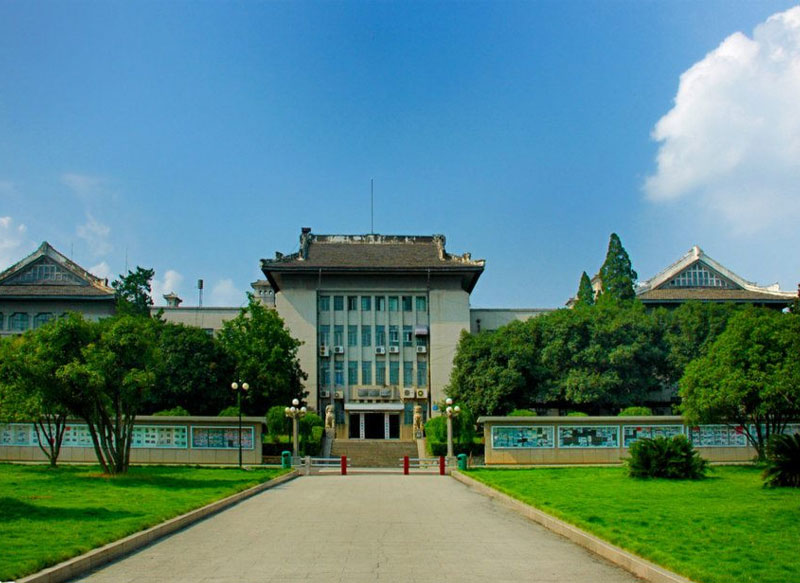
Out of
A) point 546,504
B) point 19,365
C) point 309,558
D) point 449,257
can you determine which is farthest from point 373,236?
point 309,558

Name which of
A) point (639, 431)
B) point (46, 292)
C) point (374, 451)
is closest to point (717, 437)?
point (639, 431)

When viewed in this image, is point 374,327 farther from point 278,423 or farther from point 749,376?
point 749,376

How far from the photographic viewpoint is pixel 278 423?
129 ft

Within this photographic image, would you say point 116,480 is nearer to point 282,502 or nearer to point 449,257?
point 282,502

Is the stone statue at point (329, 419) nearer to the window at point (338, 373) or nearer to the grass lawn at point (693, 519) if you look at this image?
the window at point (338, 373)

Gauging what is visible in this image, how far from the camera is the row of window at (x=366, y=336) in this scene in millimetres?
53406

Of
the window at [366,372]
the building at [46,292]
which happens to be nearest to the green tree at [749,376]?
the window at [366,372]

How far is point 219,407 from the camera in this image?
147 feet

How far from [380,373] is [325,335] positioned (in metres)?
4.54

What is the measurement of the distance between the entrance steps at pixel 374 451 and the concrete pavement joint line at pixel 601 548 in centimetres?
2454

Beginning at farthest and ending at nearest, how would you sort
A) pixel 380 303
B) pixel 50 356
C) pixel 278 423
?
1. pixel 380 303
2. pixel 278 423
3. pixel 50 356

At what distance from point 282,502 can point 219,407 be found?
93.0 feet

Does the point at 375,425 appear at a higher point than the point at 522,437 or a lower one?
lower

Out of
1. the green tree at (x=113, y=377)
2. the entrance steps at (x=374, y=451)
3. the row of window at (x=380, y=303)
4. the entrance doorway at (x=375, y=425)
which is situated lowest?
the entrance steps at (x=374, y=451)
